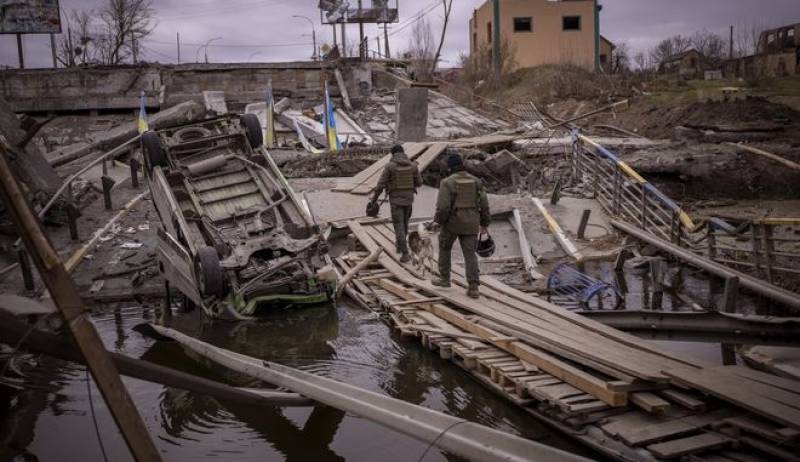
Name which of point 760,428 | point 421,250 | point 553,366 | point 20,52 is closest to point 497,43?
point 20,52

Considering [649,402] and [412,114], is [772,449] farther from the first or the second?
[412,114]

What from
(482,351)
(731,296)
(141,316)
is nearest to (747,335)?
(731,296)

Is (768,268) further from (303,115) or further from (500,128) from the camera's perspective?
(303,115)

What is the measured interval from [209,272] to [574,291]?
488 cm

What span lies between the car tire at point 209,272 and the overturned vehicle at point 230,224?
0.5 inches

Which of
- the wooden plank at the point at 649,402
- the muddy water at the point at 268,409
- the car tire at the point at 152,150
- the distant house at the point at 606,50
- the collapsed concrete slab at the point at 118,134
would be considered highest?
the distant house at the point at 606,50

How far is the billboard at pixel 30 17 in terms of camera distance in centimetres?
2855

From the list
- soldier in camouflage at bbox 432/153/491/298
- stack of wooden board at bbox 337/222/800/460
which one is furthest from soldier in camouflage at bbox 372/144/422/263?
stack of wooden board at bbox 337/222/800/460

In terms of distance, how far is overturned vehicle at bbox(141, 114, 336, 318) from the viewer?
28.9ft

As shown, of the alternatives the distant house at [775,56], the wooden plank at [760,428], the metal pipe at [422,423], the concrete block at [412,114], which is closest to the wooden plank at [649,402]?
the wooden plank at [760,428]

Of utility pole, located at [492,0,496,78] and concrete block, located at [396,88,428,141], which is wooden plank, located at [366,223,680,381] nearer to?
concrete block, located at [396,88,428,141]

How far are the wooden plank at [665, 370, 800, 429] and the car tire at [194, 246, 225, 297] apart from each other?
219 inches

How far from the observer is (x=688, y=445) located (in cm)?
450

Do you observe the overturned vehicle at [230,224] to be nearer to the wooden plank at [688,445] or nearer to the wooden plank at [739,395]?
Result: the wooden plank at [739,395]
